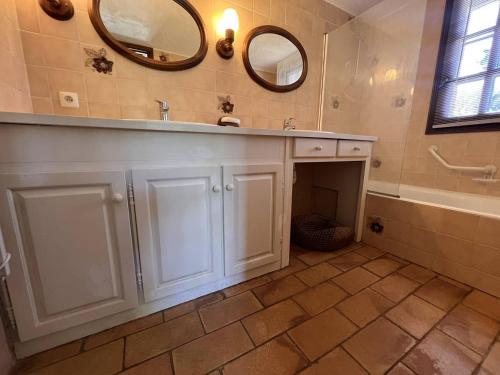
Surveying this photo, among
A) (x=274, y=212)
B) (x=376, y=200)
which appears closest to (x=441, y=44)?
(x=376, y=200)

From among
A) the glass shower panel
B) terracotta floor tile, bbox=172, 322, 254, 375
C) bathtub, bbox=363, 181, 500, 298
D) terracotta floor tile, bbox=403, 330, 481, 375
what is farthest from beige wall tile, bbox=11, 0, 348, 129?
terracotta floor tile, bbox=403, 330, 481, 375

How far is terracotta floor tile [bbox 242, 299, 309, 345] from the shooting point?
837 millimetres

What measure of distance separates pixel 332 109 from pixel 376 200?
96 centimetres

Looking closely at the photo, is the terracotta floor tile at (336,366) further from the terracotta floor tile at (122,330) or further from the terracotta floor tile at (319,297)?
the terracotta floor tile at (122,330)

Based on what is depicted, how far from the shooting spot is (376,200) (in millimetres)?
1557

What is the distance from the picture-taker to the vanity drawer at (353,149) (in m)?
1.36

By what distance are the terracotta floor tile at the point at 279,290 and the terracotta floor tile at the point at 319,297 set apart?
0.15 ft

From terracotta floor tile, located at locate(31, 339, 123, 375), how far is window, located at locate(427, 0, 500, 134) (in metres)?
2.56

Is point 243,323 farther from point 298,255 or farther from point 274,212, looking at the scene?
point 298,255

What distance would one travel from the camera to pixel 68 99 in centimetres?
106

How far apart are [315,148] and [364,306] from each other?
0.87 m

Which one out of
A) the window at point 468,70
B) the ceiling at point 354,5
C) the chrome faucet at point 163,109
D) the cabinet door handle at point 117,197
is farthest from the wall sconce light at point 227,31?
the window at point 468,70

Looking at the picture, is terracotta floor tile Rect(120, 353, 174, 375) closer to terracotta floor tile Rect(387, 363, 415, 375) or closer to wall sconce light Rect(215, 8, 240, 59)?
terracotta floor tile Rect(387, 363, 415, 375)

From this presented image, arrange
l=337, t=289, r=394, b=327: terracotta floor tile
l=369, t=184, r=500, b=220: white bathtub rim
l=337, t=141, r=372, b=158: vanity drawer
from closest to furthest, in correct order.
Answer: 1. l=337, t=289, r=394, b=327: terracotta floor tile
2. l=337, t=141, r=372, b=158: vanity drawer
3. l=369, t=184, r=500, b=220: white bathtub rim
